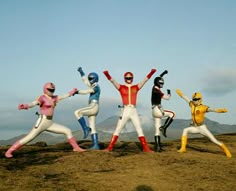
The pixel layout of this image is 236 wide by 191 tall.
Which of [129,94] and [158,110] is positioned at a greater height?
[129,94]

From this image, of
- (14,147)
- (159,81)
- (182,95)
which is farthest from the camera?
(182,95)

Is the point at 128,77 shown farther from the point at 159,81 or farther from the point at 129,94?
the point at 159,81

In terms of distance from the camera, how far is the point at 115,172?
924 cm

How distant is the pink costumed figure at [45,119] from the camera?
36.2 feet

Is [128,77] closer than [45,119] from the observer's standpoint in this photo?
No

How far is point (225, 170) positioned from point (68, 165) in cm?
417

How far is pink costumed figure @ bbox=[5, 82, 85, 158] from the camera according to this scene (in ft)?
36.2

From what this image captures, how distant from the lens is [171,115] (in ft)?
41.8

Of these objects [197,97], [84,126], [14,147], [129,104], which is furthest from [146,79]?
[14,147]

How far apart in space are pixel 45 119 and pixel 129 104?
107 inches

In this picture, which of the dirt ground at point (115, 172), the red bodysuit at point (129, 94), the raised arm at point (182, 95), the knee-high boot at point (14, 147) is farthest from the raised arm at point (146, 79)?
the knee-high boot at point (14, 147)

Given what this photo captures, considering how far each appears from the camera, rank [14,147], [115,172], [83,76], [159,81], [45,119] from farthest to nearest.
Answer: [83,76] < [159,81] < [45,119] < [14,147] < [115,172]

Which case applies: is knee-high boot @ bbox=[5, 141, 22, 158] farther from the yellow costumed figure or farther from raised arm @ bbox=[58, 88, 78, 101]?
the yellow costumed figure

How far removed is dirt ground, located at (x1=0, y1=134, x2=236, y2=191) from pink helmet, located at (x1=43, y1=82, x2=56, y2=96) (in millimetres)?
1932
